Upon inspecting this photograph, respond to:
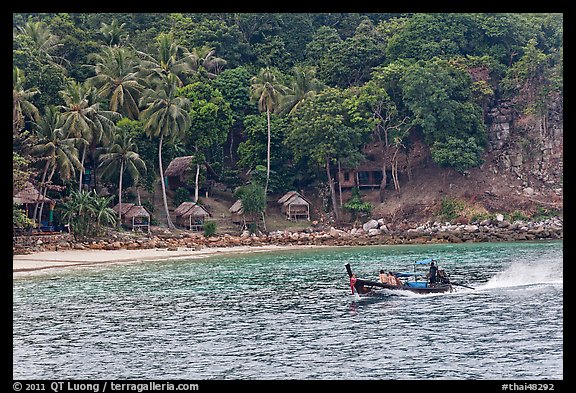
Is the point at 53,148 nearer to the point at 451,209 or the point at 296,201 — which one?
the point at 296,201

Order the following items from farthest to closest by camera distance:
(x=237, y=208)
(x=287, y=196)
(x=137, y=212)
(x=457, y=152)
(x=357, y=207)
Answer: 1. (x=357, y=207)
2. (x=287, y=196)
3. (x=457, y=152)
4. (x=237, y=208)
5. (x=137, y=212)

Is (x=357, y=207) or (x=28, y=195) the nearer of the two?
(x=28, y=195)

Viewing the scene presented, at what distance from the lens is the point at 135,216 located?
168 feet

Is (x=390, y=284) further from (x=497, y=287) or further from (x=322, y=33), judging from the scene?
(x=322, y=33)

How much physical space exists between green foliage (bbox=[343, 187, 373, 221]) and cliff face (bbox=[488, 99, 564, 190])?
28.8 feet

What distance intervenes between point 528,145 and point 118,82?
2645 centimetres

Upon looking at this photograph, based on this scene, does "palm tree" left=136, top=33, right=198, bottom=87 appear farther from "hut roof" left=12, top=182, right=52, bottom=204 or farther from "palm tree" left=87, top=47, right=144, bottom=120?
"hut roof" left=12, top=182, right=52, bottom=204

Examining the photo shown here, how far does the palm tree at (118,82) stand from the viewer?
179 feet

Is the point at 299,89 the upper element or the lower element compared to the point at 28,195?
upper

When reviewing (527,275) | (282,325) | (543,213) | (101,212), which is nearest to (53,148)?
(101,212)

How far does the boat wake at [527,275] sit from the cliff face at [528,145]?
2032cm

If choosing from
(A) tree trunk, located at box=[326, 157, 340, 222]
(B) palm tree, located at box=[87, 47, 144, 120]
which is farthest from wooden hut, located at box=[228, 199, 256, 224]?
(B) palm tree, located at box=[87, 47, 144, 120]

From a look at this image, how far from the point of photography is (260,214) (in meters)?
55.1

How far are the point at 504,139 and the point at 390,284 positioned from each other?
3228cm
